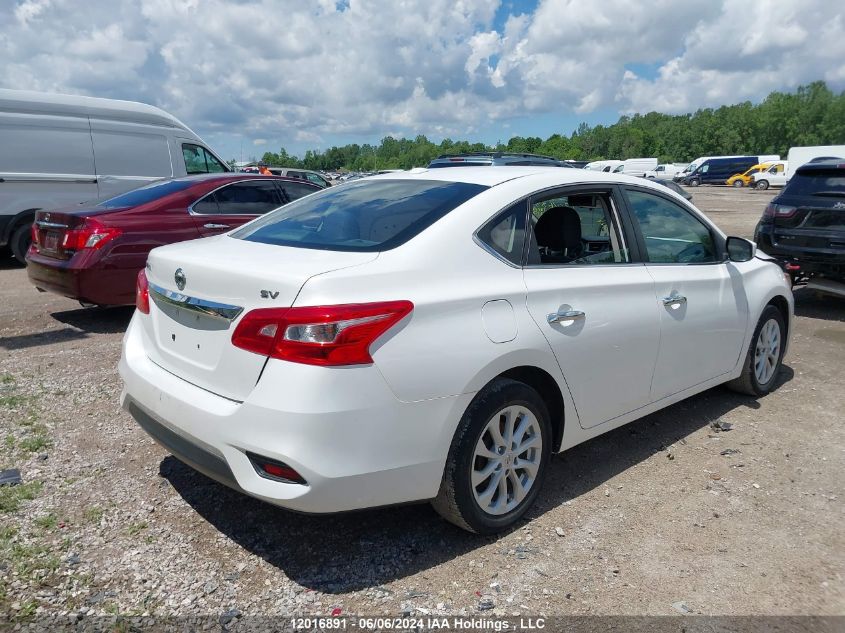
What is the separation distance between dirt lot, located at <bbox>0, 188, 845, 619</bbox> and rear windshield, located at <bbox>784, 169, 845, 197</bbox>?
4040 mm

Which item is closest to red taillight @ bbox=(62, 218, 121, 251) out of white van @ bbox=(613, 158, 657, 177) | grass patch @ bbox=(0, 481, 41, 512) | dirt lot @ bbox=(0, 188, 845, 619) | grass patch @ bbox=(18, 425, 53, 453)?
dirt lot @ bbox=(0, 188, 845, 619)

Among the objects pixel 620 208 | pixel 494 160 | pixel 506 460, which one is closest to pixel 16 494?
pixel 506 460

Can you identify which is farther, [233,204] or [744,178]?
[744,178]

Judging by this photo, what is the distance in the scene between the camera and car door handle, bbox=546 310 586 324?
321 centimetres

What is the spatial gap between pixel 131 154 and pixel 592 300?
10542 mm

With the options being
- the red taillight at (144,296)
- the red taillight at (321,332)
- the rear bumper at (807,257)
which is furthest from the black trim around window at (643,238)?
the rear bumper at (807,257)

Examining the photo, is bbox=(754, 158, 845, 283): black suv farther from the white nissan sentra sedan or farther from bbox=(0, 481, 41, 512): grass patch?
bbox=(0, 481, 41, 512): grass patch

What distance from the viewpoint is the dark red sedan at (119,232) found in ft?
21.4

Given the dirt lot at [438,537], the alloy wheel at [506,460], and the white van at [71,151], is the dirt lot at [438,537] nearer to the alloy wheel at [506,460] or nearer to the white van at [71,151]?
the alloy wheel at [506,460]

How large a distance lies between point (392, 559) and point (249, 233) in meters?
1.84

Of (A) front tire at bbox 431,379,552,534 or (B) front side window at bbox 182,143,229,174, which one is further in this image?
(B) front side window at bbox 182,143,229,174

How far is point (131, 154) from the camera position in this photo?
11.7m

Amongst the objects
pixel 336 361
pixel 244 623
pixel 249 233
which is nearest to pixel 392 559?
pixel 244 623

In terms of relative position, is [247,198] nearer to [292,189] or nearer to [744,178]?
[292,189]
